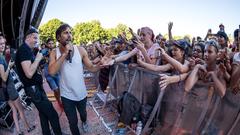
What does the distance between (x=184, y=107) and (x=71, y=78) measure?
182 cm

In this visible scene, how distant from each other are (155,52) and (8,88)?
293 centimetres

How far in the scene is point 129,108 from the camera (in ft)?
15.8

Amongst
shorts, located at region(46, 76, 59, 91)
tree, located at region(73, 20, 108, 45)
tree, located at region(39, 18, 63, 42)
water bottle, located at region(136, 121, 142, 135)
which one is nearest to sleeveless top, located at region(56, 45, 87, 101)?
water bottle, located at region(136, 121, 142, 135)

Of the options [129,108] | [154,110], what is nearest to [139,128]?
[129,108]

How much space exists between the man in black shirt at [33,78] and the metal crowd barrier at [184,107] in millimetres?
1505

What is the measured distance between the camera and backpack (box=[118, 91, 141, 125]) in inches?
187

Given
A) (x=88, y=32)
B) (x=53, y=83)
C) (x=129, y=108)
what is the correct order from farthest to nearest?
(x=88, y=32)
(x=53, y=83)
(x=129, y=108)

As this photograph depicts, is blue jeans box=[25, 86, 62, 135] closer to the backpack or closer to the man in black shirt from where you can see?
the man in black shirt

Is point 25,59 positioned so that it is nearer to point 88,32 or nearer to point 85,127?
point 85,127

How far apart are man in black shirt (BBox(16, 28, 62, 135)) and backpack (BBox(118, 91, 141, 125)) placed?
1.14 metres

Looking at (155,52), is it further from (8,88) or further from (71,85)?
(8,88)

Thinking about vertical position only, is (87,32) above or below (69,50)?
below

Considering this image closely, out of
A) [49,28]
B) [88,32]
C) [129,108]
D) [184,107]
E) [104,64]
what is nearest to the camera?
[184,107]

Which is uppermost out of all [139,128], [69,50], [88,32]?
[69,50]
